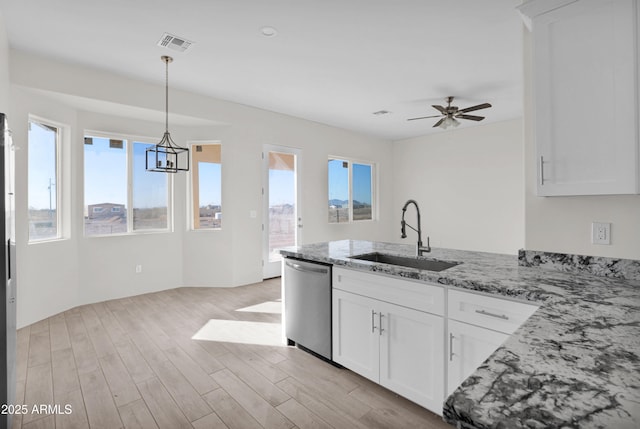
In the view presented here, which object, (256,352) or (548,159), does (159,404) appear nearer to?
(256,352)

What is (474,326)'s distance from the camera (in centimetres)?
166

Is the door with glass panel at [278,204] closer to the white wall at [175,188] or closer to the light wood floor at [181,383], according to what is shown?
the white wall at [175,188]

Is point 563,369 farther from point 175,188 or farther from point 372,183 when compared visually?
point 372,183

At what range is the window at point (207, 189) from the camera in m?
5.02

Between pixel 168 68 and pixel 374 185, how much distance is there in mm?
4940

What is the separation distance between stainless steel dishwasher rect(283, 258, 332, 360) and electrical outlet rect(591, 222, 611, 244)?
1.63 meters

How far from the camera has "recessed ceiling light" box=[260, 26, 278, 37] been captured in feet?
9.40

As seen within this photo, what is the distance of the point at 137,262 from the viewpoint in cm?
459

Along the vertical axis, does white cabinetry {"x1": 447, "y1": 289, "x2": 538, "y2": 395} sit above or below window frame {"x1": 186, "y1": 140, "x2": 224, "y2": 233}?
below

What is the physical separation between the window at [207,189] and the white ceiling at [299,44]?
3.12ft

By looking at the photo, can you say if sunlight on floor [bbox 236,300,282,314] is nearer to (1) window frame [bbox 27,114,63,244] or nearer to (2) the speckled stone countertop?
(1) window frame [bbox 27,114,63,244]

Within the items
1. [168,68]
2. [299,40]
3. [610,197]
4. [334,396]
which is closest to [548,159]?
[610,197]

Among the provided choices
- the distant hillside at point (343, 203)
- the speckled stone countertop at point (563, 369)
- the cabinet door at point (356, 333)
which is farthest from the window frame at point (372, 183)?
the speckled stone countertop at point (563, 369)

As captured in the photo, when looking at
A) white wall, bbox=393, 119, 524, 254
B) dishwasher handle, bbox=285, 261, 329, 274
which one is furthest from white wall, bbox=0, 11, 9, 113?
white wall, bbox=393, 119, 524, 254
